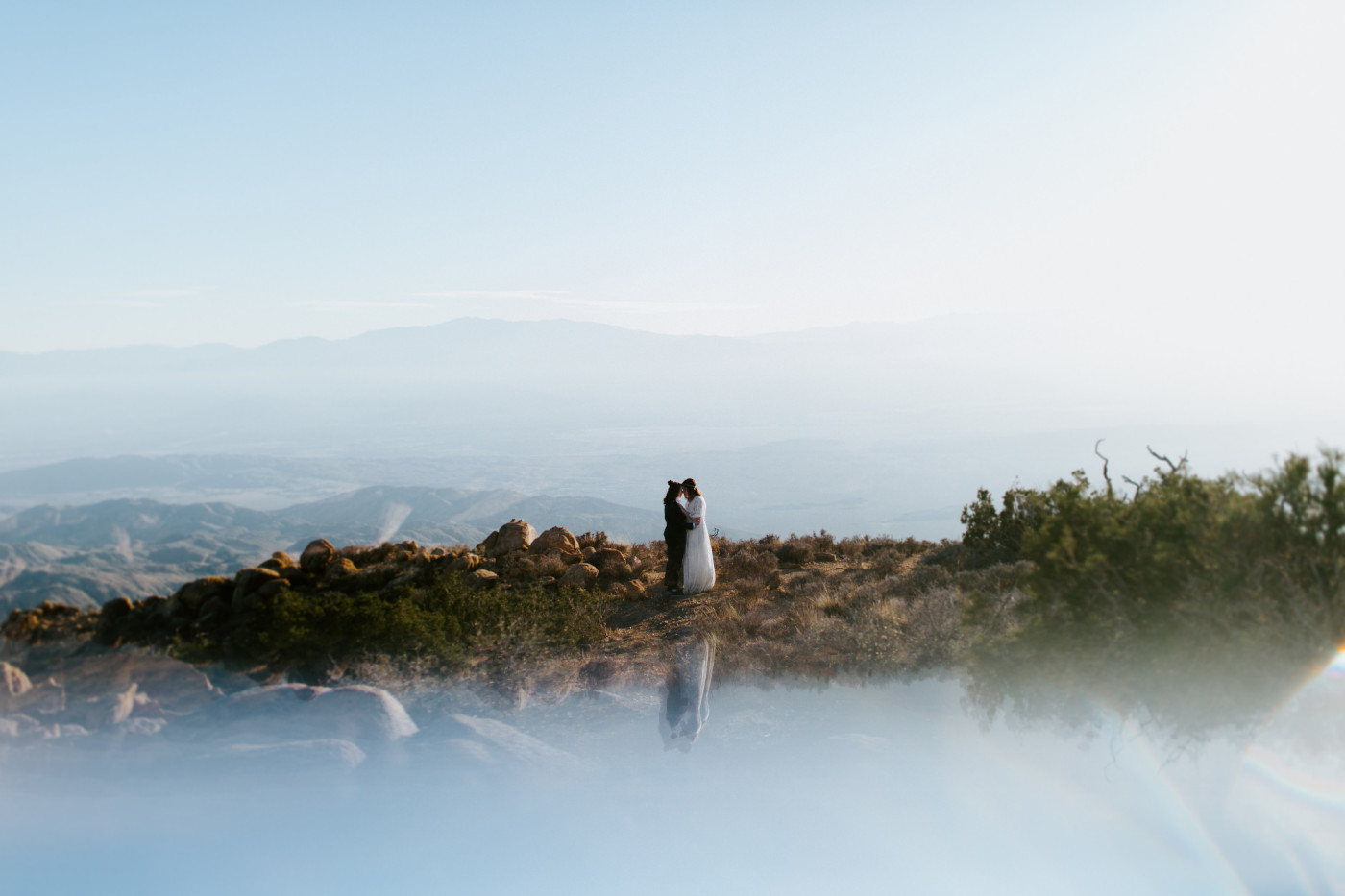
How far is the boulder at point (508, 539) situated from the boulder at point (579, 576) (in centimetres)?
175

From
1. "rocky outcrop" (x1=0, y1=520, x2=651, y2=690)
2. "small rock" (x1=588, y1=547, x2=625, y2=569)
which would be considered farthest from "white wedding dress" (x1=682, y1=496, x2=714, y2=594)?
"small rock" (x1=588, y1=547, x2=625, y2=569)

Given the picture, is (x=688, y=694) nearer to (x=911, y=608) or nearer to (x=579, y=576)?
(x=911, y=608)

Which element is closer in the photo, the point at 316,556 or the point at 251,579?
the point at 251,579

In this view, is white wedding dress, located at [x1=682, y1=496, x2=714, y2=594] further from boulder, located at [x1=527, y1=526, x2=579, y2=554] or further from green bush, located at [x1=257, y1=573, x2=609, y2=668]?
boulder, located at [x1=527, y1=526, x2=579, y2=554]

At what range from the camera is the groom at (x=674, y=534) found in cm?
1340

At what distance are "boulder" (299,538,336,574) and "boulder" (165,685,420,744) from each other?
4.22m

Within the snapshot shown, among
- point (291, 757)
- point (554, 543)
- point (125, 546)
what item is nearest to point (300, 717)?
point (291, 757)

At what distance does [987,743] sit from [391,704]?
6738 mm

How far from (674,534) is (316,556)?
661 cm

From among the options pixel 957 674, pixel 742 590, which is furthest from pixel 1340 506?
pixel 742 590

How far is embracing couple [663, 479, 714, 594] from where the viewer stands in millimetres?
13414

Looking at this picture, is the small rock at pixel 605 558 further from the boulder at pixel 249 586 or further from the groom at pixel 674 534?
the boulder at pixel 249 586

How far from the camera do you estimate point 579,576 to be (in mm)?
13375

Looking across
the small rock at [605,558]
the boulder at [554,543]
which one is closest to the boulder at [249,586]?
the boulder at [554,543]
